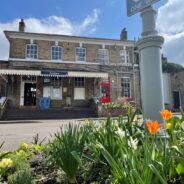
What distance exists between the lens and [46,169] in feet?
9.45

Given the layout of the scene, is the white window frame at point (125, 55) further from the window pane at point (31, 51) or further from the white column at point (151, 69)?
the white column at point (151, 69)

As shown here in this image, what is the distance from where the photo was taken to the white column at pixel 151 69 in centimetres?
242

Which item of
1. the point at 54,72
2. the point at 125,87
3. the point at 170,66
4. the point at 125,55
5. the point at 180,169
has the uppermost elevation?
the point at 170,66

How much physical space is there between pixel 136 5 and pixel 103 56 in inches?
882

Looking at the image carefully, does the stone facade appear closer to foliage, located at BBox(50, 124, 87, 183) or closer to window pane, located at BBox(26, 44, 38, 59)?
window pane, located at BBox(26, 44, 38, 59)

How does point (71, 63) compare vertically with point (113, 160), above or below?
above

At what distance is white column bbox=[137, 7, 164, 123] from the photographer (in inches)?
95.3

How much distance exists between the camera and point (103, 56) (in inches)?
978

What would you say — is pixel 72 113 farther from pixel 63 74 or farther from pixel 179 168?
pixel 179 168

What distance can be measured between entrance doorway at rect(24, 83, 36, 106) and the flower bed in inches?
764

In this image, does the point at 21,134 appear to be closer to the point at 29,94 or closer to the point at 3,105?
the point at 3,105

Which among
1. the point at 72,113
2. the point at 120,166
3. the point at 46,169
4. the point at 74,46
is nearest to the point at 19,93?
the point at 72,113

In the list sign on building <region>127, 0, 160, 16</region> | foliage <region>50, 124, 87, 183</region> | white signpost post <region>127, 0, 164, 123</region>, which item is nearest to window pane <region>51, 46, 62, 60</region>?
sign on building <region>127, 0, 160, 16</region>

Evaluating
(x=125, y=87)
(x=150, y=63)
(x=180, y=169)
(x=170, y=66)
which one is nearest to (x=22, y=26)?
(x=125, y=87)
